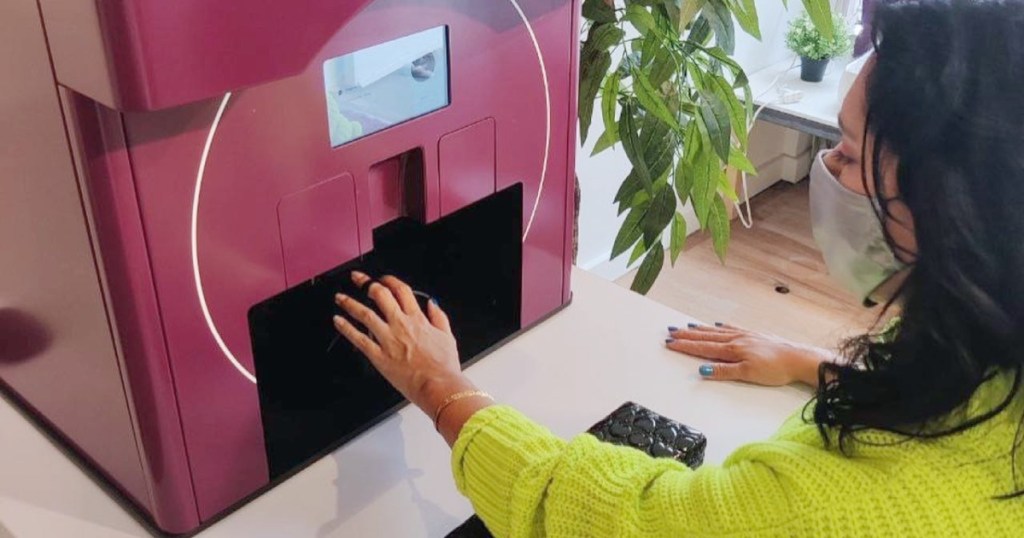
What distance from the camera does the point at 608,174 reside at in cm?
222

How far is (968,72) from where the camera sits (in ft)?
1.96

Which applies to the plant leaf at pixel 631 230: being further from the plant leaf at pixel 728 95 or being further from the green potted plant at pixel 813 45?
the green potted plant at pixel 813 45

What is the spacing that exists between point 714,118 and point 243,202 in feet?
2.23

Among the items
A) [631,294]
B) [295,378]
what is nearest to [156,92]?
[295,378]

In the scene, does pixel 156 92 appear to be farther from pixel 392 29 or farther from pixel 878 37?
pixel 878 37

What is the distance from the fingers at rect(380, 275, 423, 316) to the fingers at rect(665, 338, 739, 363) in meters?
0.29

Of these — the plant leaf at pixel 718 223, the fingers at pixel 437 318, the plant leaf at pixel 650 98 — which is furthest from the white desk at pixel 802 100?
the fingers at pixel 437 318

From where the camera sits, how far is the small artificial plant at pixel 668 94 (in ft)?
3.90

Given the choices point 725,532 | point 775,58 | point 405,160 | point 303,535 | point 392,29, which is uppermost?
point 392,29

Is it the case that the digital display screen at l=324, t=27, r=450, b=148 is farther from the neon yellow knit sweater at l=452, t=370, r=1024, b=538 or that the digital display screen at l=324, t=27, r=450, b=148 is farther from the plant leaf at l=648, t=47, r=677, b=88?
the plant leaf at l=648, t=47, r=677, b=88

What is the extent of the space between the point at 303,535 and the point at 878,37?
22.3 inches

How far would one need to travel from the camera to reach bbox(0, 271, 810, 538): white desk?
2.70ft

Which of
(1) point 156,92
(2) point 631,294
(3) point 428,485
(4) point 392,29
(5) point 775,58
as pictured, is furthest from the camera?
(5) point 775,58

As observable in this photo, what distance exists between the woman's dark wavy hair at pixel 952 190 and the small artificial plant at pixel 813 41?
73.0 inches
